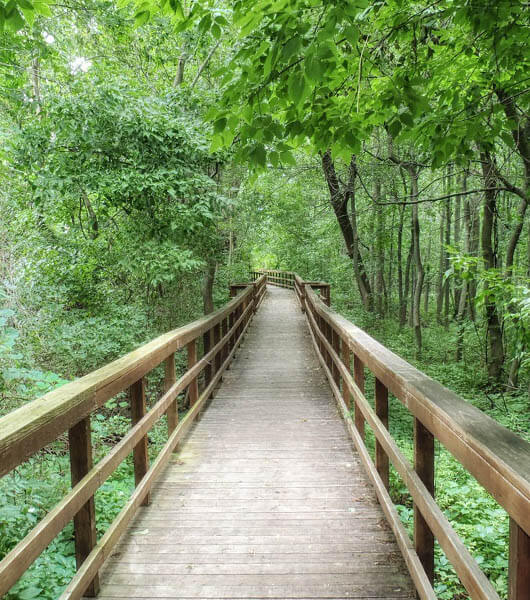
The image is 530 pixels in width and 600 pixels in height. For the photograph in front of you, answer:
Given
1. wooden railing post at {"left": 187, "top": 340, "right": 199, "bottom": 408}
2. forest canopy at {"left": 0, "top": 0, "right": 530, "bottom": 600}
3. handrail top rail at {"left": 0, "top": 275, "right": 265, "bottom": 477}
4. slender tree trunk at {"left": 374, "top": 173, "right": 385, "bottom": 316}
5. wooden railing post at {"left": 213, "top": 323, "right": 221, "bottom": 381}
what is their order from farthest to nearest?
slender tree trunk at {"left": 374, "top": 173, "right": 385, "bottom": 316} → wooden railing post at {"left": 213, "top": 323, "right": 221, "bottom": 381} → wooden railing post at {"left": 187, "top": 340, "right": 199, "bottom": 408} → forest canopy at {"left": 0, "top": 0, "right": 530, "bottom": 600} → handrail top rail at {"left": 0, "top": 275, "right": 265, "bottom": 477}

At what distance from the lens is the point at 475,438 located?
1.47 m

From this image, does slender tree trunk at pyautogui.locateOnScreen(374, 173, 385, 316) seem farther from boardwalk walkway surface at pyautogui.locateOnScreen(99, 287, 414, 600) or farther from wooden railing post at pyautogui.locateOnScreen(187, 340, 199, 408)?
boardwalk walkway surface at pyautogui.locateOnScreen(99, 287, 414, 600)

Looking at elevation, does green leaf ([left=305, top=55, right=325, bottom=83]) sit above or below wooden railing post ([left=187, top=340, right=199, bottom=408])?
above

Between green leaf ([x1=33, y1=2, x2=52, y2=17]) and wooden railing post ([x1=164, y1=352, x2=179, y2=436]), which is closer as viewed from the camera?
green leaf ([x1=33, y1=2, x2=52, y2=17])

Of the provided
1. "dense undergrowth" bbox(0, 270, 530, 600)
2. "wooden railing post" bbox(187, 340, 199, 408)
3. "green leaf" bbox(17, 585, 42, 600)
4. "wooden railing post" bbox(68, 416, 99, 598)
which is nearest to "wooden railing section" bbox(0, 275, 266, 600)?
"wooden railing post" bbox(68, 416, 99, 598)

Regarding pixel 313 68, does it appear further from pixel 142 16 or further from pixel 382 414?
pixel 382 414

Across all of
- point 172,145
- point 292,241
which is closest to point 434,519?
point 172,145

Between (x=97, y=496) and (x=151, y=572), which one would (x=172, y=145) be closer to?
(x=97, y=496)

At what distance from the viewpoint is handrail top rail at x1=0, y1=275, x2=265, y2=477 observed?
1.51m

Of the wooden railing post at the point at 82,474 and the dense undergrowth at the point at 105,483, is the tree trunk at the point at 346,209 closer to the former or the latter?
the dense undergrowth at the point at 105,483

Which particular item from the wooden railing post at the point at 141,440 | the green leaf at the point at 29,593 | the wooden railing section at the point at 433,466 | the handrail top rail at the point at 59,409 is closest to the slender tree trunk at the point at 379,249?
the wooden railing section at the point at 433,466

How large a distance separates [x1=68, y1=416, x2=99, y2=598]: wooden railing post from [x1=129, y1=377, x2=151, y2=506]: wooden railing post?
829mm

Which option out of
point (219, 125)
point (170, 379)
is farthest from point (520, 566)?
point (170, 379)

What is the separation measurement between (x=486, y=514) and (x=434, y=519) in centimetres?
292
